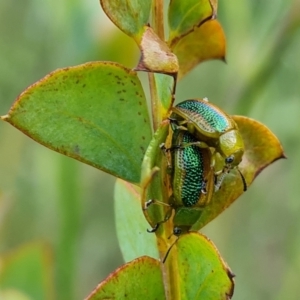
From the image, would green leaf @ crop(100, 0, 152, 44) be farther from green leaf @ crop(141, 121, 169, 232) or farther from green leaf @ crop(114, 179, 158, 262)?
green leaf @ crop(114, 179, 158, 262)

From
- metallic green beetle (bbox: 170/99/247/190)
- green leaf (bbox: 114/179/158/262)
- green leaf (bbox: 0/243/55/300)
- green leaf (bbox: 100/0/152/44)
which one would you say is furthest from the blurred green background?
green leaf (bbox: 100/0/152/44)

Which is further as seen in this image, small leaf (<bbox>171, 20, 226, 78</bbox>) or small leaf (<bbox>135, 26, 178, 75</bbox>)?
small leaf (<bbox>171, 20, 226, 78</bbox>)

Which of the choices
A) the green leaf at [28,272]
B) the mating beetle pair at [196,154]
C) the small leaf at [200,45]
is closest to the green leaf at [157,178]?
the mating beetle pair at [196,154]

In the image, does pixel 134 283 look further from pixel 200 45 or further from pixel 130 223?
pixel 200 45

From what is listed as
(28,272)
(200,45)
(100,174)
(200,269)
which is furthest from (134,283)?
(100,174)

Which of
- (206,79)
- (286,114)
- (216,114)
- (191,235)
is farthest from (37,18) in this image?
(191,235)

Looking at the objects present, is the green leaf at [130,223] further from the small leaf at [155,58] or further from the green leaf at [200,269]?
the small leaf at [155,58]
